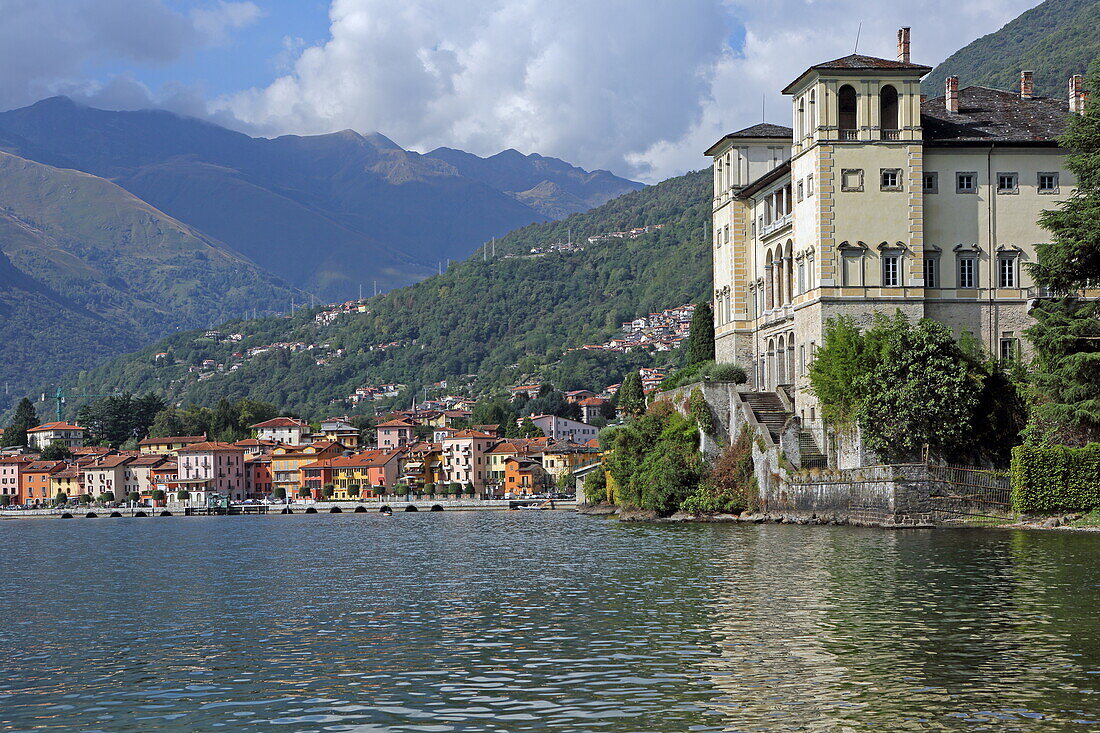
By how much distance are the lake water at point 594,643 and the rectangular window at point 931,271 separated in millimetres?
16075

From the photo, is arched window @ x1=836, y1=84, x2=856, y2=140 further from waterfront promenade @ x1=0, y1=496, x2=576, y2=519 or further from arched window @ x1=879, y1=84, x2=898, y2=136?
waterfront promenade @ x1=0, y1=496, x2=576, y2=519

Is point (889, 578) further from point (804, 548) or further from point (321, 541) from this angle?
point (321, 541)

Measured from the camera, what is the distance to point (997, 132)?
6034cm

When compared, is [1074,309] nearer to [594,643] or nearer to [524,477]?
[594,643]

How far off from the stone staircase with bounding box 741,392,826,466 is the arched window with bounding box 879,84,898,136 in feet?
44.2

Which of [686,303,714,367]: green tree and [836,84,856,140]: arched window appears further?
[686,303,714,367]: green tree

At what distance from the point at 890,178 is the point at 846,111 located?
3.55 m

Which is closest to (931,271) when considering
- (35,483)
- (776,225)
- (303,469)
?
(776,225)

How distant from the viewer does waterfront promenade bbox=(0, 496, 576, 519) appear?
139 meters

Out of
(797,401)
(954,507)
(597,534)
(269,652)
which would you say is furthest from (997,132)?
(269,652)

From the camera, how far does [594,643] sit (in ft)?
80.5

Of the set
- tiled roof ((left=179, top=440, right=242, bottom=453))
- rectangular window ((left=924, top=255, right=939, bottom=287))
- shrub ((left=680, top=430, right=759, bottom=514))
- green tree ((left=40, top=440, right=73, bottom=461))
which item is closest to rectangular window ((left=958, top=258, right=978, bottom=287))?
rectangular window ((left=924, top=255, right=939, bottom=287))

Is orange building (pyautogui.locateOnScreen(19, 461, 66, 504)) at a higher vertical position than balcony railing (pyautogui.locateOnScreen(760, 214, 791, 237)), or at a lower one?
lower

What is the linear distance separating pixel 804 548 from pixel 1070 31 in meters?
146
